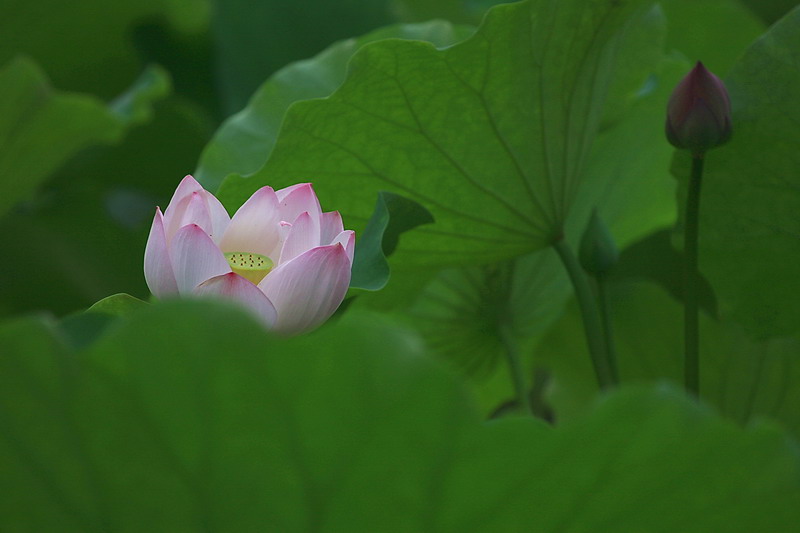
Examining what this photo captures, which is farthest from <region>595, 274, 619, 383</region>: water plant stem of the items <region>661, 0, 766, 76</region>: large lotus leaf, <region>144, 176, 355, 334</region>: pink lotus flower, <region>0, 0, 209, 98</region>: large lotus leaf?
<region>0, 0, 209, 98</region>: large lotus leaf

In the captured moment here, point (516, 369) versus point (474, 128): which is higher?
point (474, 128)

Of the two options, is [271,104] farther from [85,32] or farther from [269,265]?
[85,32]

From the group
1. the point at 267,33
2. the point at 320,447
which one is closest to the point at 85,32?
the point at 267,33

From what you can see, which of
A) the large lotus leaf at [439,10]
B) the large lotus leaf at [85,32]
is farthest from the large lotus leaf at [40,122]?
the large lotus leaf at [439,10]

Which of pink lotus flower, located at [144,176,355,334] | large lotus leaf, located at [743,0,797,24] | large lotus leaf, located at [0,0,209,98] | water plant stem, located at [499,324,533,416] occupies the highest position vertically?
pink lotus flower, located at [144,176,355,334]

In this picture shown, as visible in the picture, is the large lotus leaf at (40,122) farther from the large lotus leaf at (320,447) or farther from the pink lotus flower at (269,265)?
the large lotus leaf at (320,447)

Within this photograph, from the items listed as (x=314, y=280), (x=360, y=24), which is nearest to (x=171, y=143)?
(x=360, y=24)

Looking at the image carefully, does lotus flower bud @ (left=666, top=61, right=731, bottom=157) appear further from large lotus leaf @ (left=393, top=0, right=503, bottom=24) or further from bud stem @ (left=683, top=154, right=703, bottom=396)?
large lotus leaf @ (left=393, top=0, right=503, bottom=24)
